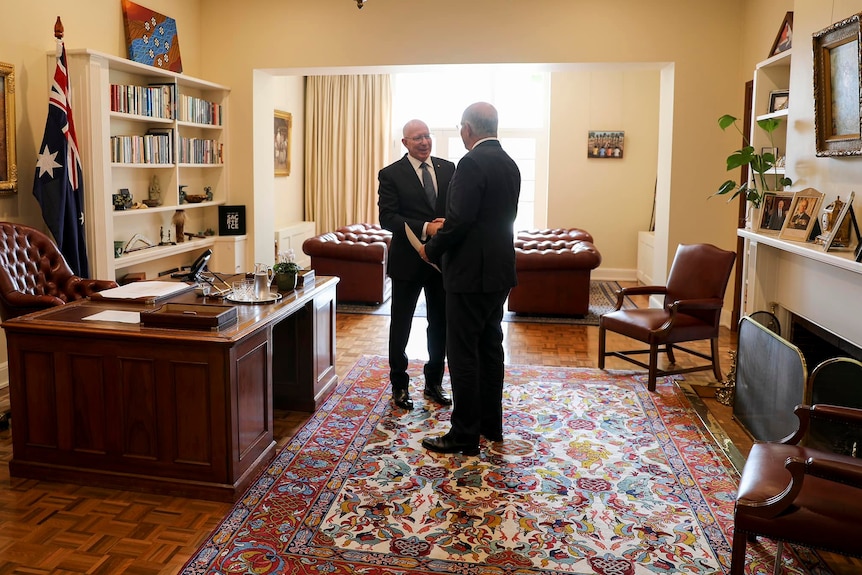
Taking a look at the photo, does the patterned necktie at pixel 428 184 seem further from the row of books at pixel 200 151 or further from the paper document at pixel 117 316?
the row of books at pixel 200 151

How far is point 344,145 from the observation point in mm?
10719

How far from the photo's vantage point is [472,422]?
3637mm

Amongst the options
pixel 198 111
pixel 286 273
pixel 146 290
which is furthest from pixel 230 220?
pixel 286 273

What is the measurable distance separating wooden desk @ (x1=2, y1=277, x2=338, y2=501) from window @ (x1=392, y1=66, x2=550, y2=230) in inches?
306

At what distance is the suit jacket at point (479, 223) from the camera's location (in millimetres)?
3396

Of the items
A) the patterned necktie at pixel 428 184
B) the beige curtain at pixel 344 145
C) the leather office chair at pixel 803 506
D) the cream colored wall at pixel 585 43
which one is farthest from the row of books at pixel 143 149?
the leather office chair at pixel 803 506

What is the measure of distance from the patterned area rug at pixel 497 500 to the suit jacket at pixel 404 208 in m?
0.86

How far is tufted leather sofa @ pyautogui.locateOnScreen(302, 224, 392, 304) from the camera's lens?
7555mm

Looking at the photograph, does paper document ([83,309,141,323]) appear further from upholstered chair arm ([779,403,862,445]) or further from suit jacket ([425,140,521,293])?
upholstered chair arm ([779,403,862,445])

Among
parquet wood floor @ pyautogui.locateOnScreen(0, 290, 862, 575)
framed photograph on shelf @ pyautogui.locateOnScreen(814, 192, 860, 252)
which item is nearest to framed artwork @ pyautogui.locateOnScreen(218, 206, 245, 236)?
parquet wood floor @ pyautogui.locateOnScreen(0, 290, 862, 575)

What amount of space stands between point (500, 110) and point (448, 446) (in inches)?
305

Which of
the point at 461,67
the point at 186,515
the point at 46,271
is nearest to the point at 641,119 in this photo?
the point at 461,67

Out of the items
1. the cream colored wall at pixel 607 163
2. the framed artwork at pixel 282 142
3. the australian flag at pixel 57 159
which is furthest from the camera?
the cream colored wall at pixel 607 163

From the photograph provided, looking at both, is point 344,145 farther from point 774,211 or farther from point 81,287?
point 774,211
